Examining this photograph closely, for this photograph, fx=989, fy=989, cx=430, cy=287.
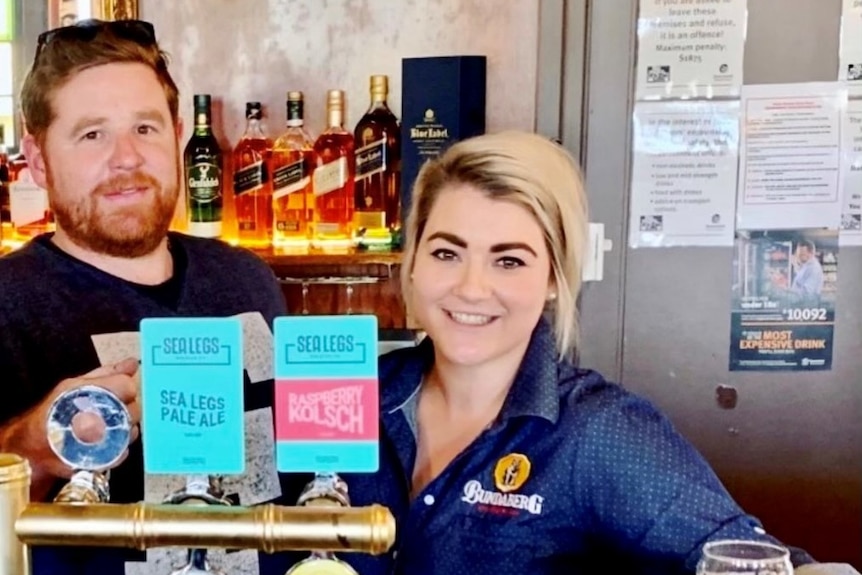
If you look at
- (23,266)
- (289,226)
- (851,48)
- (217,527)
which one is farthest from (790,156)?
(217,527)

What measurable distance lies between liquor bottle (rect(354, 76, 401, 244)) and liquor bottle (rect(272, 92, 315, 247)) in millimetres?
103

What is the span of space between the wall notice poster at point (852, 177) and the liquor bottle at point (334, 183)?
96 cm

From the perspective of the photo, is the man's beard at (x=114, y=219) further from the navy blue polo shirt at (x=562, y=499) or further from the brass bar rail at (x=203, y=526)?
the brass bar rail at (x=203, y=526)

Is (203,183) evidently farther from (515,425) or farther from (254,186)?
(515,425)

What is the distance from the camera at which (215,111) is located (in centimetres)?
207

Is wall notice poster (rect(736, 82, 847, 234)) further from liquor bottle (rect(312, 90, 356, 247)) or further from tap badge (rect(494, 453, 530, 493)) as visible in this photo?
tap badge (rect(494, 453, 530, 493))

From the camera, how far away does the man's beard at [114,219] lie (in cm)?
130

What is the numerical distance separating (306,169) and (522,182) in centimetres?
91

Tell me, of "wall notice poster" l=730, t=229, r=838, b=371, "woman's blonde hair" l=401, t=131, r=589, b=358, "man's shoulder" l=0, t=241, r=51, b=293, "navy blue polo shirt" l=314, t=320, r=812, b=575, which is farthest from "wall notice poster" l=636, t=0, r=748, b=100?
"man's shoulder" l=0, t=241, r=51, b=293

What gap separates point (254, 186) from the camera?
199 cm

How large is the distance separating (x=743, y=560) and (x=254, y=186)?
1.51 meters

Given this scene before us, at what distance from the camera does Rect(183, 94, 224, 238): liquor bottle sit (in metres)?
1.97

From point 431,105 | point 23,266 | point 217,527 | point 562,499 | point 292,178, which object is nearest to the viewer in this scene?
point 217,527

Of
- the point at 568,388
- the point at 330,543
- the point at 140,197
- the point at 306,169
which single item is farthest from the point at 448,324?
the point at 306,169
